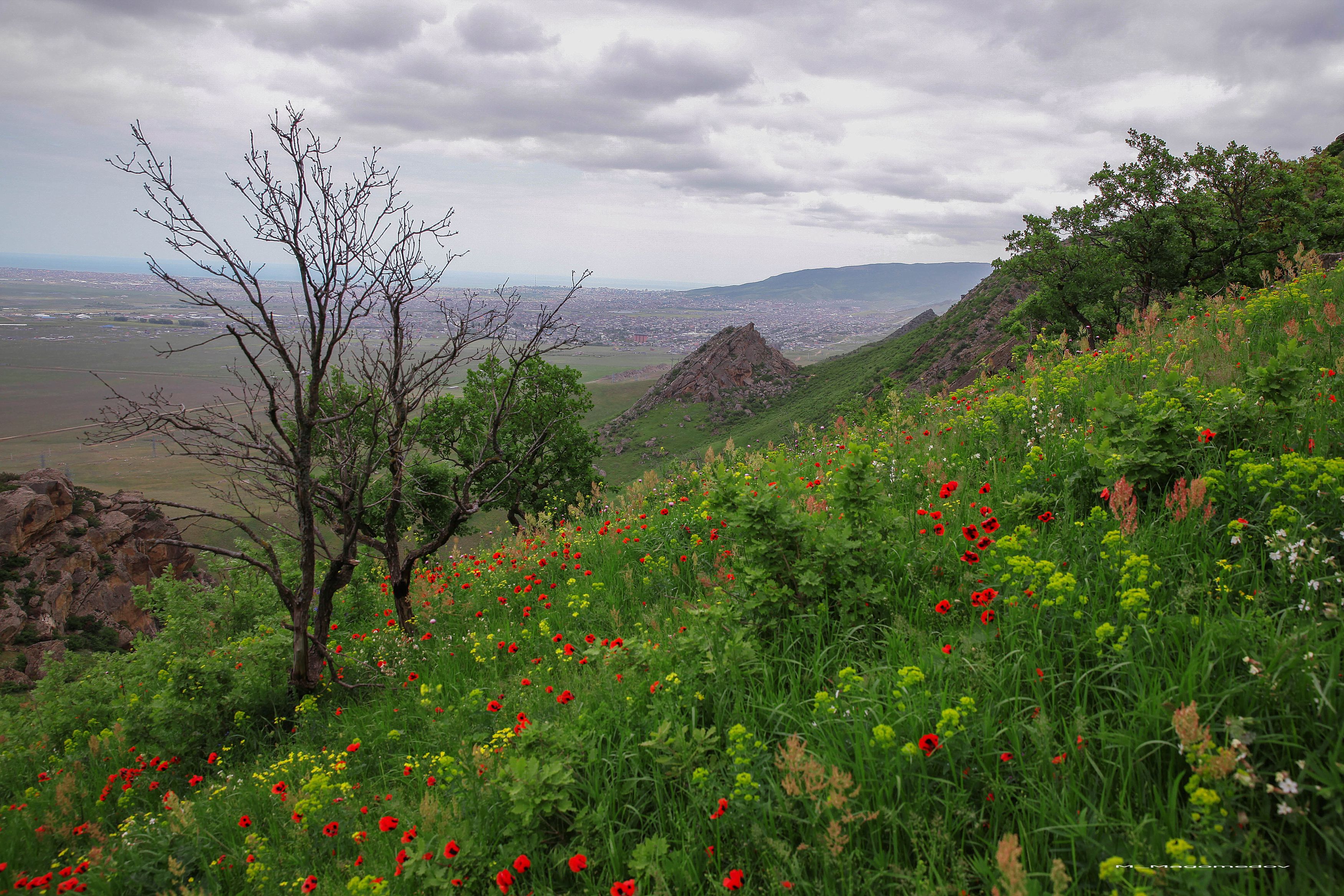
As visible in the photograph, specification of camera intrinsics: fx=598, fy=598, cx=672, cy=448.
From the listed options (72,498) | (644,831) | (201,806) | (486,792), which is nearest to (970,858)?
(644,831)

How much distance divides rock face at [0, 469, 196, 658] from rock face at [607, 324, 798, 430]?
87.9 m

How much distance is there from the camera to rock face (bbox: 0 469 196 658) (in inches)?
956

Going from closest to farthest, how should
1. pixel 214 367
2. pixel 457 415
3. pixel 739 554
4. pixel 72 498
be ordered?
pixel 739 554 → pixel 457 415 → pixel 72 498 → pixel 214 367

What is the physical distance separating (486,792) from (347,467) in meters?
3.62

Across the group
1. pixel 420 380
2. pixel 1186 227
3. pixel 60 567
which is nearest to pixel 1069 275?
pixel 1186 227

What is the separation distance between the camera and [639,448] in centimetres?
10500

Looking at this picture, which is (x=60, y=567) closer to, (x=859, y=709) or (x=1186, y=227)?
(x=859, y=709)

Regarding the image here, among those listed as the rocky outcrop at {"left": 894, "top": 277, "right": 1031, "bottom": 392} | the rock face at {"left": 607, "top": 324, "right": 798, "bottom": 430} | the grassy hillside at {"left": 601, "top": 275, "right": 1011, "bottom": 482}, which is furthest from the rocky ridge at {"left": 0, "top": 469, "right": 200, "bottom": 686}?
the rock face at {"left": 607, "top": 324, "right": 798, "bottom": 430}

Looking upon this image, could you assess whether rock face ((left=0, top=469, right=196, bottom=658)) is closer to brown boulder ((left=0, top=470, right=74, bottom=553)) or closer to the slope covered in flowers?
brown boulder ((left=0, top=470, right=74, bottom=553))

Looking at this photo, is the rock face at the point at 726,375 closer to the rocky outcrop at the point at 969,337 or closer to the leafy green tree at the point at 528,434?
the rocky outcrop at the point at 969,337

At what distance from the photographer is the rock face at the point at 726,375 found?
122188mm

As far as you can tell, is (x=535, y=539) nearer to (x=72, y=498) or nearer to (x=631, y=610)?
(x=631, y=610)

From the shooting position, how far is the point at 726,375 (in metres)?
126

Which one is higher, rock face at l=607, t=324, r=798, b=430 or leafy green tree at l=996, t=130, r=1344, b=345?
leafy green tree at l=996, t=130, r=1344, b=345
